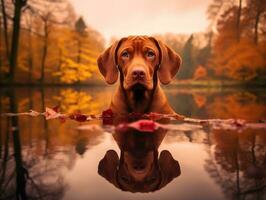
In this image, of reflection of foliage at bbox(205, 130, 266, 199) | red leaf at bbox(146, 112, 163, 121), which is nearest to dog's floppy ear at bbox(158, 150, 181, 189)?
reflection of foliage at bbox(205, 130, 266, 199)

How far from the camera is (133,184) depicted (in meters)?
1.38

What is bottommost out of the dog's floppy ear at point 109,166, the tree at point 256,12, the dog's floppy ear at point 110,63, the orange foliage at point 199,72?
the dog's floppy ear at point 109,166

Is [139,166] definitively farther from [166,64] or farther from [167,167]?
[166,64]

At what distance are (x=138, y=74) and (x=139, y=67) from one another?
0.09 m

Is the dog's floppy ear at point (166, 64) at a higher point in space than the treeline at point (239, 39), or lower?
lower

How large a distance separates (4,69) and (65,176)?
23.3 meters

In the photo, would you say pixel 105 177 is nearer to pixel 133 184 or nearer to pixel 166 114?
pixel 133 184

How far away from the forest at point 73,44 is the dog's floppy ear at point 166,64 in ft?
52.0

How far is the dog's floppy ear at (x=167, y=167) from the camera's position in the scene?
4.84 ft

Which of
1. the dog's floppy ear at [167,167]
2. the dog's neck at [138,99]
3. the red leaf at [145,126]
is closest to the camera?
the dog's floppy ear at [167,167]

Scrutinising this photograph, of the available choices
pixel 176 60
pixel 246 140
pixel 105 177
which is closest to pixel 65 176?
pixel 105 177

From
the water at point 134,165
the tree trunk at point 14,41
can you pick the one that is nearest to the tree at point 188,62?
the tree trunk at point 14,41

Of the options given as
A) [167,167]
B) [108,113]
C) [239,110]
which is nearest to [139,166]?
[167,167]

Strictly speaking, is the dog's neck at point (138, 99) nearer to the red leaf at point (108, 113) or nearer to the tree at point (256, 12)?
the red leaf at point (108, 113)
